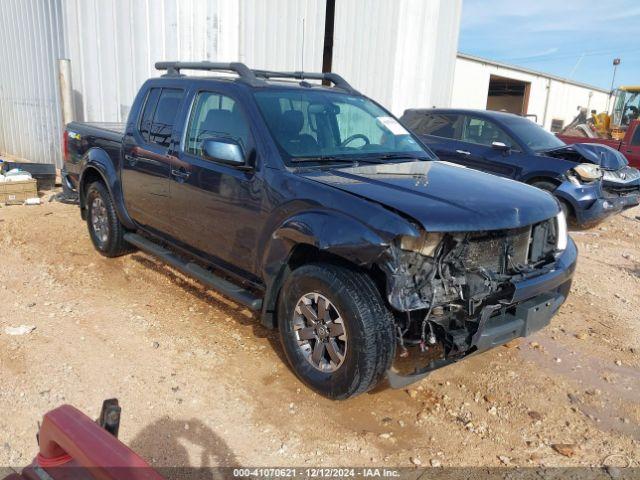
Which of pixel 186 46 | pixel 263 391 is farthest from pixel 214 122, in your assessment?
pixel 186 46

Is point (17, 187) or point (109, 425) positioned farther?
point (17, 187)

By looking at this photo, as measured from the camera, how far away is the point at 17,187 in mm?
8008

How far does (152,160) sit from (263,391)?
91.9 inches

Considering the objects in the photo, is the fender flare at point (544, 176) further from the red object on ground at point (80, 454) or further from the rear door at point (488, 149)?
the red object on ground at point (80, 454)

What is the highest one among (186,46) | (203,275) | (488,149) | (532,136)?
→ (186,46)

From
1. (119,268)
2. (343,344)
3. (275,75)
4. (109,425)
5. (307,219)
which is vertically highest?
(275,75)

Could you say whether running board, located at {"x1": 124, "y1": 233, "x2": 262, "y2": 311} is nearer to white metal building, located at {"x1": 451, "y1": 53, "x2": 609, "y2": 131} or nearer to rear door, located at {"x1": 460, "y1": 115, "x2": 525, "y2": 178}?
rear door, located at {"x1": 460, "y1": 115, "x2": 525, "y2": 178}

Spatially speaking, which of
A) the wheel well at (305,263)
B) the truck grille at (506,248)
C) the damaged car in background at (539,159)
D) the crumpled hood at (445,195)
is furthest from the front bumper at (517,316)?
the damaged car in background at (539,159)

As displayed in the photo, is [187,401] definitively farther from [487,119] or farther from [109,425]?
[487,119]

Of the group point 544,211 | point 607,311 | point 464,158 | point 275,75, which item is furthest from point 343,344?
point 464,158

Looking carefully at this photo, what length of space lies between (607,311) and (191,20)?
687cm

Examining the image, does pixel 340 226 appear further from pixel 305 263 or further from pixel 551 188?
pixel 551 188

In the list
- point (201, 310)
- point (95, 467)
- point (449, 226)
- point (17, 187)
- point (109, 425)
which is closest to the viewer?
point (95, 467)

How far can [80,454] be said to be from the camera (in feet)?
5.11
